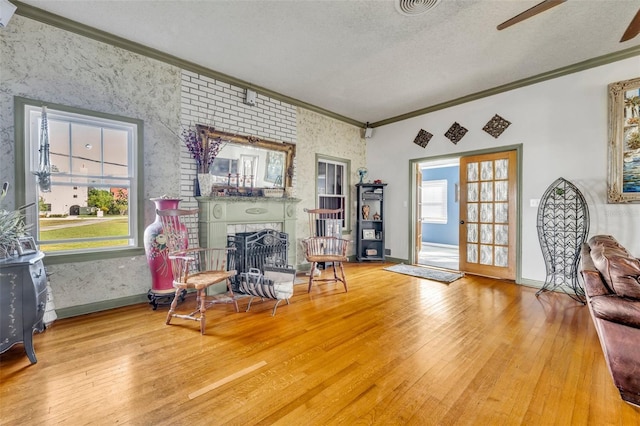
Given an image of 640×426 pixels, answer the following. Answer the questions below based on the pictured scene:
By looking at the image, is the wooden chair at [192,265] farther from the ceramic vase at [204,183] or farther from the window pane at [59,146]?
the window pane at [59,146]

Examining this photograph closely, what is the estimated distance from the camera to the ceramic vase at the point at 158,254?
9.64 feet

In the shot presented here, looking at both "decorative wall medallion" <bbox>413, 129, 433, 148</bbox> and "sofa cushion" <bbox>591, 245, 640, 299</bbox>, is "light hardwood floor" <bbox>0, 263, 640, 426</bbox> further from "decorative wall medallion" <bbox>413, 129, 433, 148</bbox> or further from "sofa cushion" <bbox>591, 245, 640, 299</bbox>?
"decorative wall medallion" <bbox>413, 129, 433, 148</bbox>

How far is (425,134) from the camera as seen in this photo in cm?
515

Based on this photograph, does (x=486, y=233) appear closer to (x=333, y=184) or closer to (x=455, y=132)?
(x=455, y=132)

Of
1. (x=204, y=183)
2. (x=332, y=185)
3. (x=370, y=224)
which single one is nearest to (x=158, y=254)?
(x=204, y=183)

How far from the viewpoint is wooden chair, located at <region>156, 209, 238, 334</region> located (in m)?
2.57

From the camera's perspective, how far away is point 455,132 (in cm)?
474

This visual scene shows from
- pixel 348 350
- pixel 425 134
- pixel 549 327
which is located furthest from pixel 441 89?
pixel 348 350

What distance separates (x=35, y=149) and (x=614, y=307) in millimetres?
4746

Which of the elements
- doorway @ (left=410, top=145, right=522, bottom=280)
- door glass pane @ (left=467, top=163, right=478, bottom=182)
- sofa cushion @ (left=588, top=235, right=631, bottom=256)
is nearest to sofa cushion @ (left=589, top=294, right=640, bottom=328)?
sofa cushion @ (left=588, top=235, right=631, bottom=256)

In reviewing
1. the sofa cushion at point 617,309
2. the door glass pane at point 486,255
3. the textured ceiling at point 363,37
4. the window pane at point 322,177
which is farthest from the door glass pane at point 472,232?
the sofa cushion at point 617,309

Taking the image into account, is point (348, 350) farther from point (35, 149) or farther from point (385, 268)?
point (35, 149)

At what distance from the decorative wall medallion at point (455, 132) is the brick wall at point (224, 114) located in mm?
2725

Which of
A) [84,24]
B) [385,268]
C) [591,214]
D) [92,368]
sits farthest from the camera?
[385,268]
